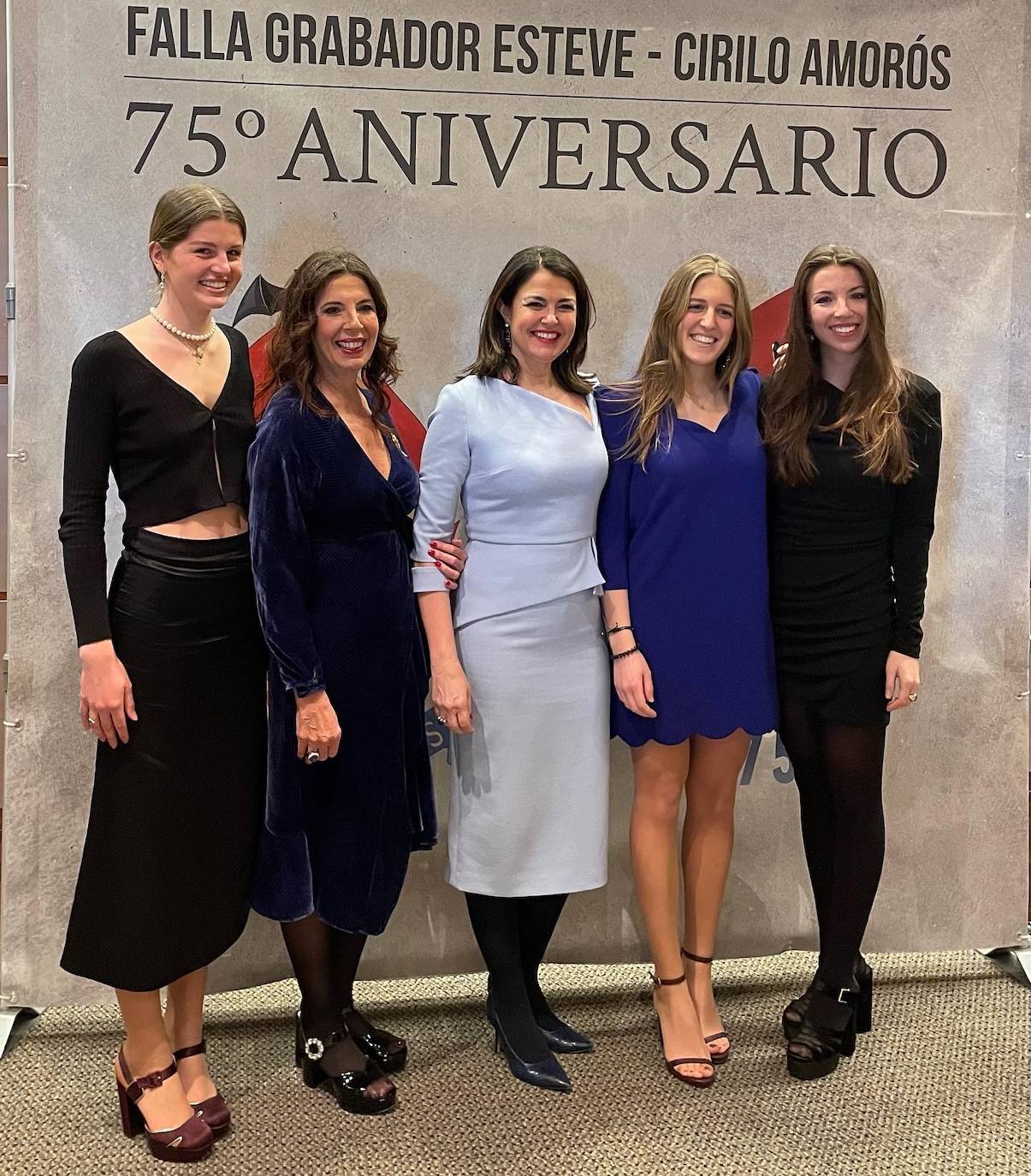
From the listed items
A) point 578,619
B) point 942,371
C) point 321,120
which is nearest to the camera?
point 578,619

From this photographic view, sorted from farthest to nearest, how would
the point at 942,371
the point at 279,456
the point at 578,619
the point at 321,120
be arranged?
the point at 942,371 < the point at 321,120 < the point at 578,619 < the point at 279,456

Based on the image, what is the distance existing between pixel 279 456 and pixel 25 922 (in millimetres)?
1464

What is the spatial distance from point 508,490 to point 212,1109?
137 cm

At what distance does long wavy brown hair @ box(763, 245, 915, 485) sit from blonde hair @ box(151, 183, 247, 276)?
3.76 ft

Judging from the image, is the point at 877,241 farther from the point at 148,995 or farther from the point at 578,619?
the point at 148,995

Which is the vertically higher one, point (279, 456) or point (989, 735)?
point (279, 456)

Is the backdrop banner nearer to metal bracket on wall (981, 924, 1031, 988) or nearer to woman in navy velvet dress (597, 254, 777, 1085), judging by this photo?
metal bracket on wall (981, 924, 1031, 988)

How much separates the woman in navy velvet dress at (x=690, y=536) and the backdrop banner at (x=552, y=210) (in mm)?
513

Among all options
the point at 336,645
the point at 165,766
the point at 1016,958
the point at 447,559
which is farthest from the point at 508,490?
the point at 1016,958

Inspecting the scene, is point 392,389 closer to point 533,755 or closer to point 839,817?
point 533,755

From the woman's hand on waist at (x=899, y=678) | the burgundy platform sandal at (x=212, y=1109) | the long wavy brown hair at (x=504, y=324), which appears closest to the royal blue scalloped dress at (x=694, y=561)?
the long wavy brown hair at (x=504, y=324)

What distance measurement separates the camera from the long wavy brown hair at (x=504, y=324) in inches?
90.7

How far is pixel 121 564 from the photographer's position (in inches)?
85.4

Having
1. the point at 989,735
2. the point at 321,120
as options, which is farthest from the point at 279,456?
the point at 989,735
